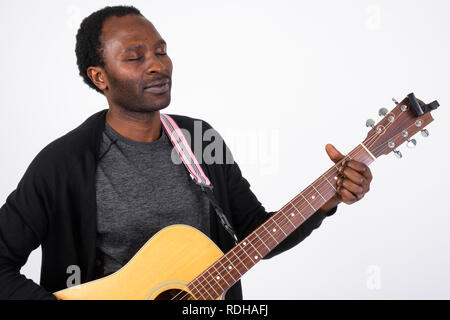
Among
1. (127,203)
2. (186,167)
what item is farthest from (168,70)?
(127,203)

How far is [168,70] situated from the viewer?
6.45 feet

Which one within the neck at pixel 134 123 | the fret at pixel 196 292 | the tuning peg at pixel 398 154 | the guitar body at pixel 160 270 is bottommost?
the fret at pixel 196 292

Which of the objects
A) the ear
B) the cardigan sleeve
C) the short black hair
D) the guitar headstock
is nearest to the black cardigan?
the cardigan sleeve

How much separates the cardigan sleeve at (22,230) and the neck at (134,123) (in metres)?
0.36

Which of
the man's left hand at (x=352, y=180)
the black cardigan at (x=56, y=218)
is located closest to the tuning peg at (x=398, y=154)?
the man's left hand at (x=352, y=180)

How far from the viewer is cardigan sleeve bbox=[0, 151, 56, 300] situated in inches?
69.2

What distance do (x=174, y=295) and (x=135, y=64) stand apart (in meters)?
0.88

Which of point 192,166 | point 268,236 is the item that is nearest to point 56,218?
point 192,166

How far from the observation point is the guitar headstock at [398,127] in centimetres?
181

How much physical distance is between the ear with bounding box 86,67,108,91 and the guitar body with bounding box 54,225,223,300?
2.14 feet

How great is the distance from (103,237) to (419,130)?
1.24 meters

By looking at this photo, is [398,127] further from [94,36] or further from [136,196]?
[94,36]

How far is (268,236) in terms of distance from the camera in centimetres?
187

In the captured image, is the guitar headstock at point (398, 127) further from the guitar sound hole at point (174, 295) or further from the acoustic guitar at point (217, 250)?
the guitar sound hole at point (174, 295)
